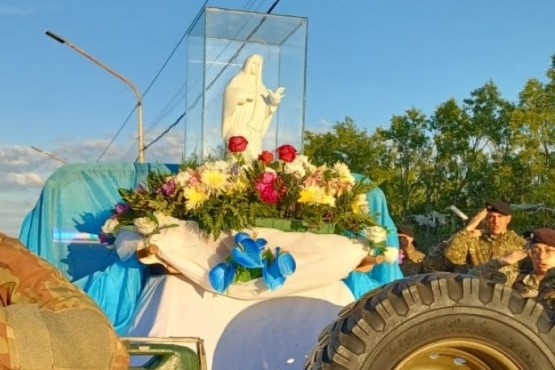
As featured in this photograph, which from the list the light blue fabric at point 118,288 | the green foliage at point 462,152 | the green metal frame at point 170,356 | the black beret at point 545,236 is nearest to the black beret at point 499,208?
the black beret at point 545,236

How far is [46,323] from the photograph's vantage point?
1.52 meters

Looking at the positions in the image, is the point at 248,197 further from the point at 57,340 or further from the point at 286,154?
the point at 57,340

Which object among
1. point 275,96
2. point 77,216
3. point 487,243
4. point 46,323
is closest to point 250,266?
point 77,216

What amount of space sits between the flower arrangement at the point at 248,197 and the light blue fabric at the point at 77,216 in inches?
24.7

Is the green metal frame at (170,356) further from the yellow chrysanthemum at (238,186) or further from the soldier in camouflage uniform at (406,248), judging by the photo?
the soldier in camouflage uniform at (406,248)

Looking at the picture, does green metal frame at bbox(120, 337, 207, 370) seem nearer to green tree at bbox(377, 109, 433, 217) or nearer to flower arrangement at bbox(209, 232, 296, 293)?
flower arrangement at bbox(209, 232, 296, 293)

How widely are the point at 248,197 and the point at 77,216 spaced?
1.49m

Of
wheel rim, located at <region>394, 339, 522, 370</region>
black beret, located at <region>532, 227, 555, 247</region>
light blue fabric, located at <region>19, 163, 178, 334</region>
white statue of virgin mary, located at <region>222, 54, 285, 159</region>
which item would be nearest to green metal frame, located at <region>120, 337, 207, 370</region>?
wheel rim, located at <region>394, 339, 522, 370</region>

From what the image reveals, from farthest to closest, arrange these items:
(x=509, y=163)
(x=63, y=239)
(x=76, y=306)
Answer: (x=509, y=163)
(x=63, y=239)
(x=76, y=306)

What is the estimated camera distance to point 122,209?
493 cm

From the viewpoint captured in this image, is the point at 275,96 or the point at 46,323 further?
the point at 275,96

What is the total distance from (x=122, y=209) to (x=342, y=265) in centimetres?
129

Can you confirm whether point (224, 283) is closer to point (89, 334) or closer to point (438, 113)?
point (89, 334)

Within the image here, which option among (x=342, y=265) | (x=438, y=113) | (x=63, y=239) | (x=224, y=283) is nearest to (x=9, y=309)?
(x=224, y=283)
